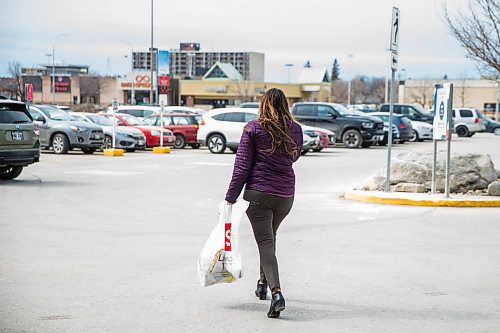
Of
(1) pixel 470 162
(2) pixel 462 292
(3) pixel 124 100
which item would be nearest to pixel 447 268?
(2) pixel 462 292

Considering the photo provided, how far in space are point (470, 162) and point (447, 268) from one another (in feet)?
23.1

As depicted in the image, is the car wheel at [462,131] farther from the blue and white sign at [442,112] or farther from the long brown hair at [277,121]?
the long brown hair at [277,121]

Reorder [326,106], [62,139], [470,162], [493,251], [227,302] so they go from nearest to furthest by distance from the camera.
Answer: [227,302], [493,251], [470,162], [62,139], [326,106]

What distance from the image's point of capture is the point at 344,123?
112 feet

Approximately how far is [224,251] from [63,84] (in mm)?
101307

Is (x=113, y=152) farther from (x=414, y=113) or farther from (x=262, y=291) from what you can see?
(x=414, y=113)

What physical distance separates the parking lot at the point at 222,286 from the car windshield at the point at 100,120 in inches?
568

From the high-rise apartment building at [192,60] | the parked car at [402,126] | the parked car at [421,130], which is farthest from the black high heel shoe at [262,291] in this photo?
the high-rise apartment building at [192,60]

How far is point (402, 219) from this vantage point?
487 inches

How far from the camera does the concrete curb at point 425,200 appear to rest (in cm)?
1385

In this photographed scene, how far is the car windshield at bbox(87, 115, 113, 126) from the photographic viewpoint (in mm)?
30703

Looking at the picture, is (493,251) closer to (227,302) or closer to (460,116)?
(227,302)

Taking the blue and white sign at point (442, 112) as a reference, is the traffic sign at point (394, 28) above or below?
above

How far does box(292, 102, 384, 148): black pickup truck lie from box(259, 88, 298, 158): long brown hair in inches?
1079
